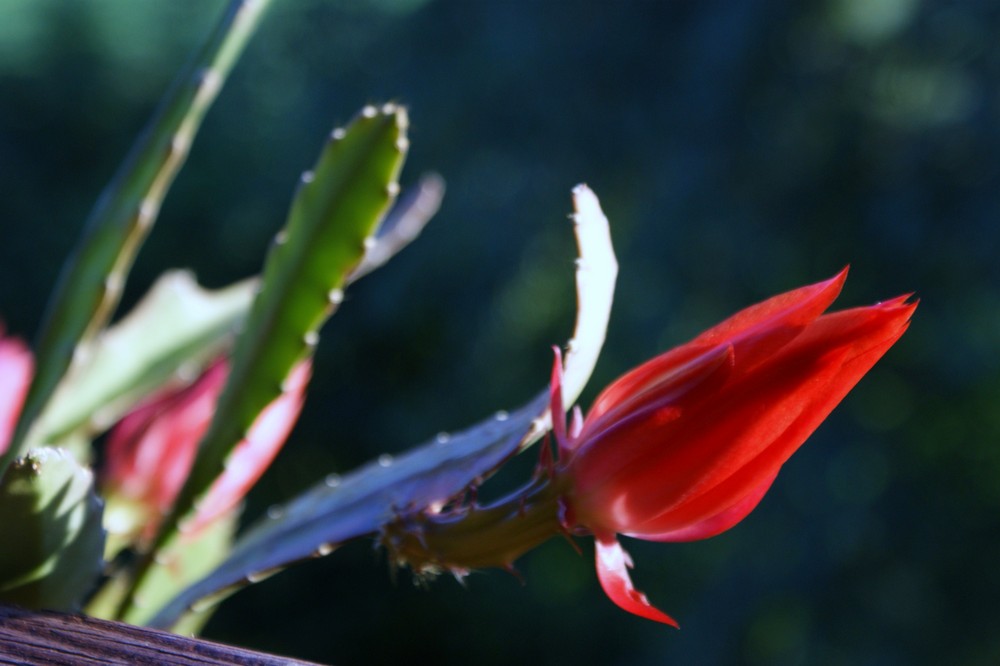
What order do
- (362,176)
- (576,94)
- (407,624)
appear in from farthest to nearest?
(407,624), (576,94), (362,176)

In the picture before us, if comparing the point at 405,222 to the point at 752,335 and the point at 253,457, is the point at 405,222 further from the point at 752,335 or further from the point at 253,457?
the point at 752,335

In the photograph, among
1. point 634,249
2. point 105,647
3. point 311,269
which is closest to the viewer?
point 105,647

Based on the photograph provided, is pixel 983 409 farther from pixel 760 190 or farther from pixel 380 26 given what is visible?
pixel 380 26

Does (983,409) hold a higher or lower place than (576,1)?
lower

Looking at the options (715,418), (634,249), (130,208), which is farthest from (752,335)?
(634,249)

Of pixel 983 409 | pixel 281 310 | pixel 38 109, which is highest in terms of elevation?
pixel 281 310

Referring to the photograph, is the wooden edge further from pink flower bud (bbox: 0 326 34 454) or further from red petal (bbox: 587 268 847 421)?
pink flower bud (bbox: 0 326 34 454)

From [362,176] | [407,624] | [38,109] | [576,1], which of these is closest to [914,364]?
[576,1]
